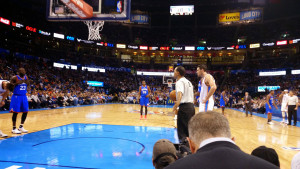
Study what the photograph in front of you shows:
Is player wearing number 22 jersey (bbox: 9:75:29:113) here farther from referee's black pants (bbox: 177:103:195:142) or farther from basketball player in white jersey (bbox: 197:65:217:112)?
basketball player in white jersey (bbox: 197:65:217:112)

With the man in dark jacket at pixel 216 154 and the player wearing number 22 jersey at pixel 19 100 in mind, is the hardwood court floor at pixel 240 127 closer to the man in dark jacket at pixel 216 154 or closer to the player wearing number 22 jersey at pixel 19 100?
the player wearing number 22 jersey at pixel 19 100

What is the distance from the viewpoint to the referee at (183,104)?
14.7 ft

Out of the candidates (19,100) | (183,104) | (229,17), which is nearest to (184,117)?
(183,104)

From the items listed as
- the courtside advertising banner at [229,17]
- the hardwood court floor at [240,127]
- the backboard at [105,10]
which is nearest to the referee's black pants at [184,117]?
the hardwood court floor at [240,127]

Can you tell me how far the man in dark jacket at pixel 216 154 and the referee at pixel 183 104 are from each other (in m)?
3.18

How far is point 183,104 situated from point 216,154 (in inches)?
149

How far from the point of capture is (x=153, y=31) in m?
43.4

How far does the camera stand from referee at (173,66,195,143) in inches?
176

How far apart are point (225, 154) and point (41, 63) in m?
30.8

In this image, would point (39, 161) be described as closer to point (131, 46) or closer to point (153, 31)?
point (131, 46)

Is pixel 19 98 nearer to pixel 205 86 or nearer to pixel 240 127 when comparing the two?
pixel 205 86

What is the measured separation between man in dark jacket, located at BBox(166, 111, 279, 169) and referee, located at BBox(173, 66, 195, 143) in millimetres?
3182

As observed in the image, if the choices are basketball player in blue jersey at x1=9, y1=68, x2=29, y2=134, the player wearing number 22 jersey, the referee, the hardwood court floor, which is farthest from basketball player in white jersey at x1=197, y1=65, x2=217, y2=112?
the player wearing number 22 jersey

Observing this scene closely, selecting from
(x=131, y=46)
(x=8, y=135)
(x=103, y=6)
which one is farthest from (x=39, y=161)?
(x=131, y=46)
